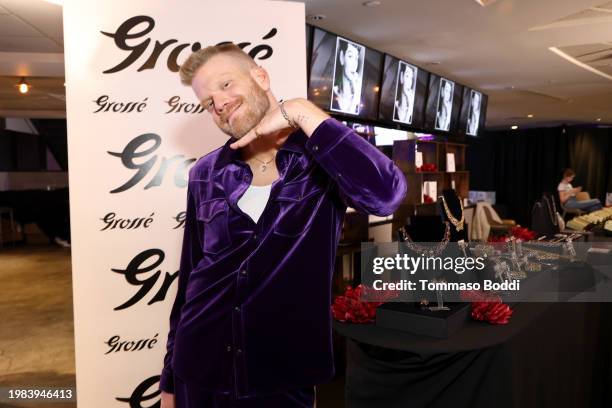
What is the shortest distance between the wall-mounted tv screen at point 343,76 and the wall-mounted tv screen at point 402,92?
17cm

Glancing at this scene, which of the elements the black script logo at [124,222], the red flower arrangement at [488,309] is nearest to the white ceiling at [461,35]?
the black script logo at [124,222]

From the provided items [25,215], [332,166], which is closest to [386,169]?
[332,166]

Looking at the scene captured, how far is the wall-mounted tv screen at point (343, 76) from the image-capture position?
13.0ft

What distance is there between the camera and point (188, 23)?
6.68 ft

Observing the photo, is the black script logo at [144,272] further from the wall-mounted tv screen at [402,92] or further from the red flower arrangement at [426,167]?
the red flower arrangement at [426,167]

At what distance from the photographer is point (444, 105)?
630 centimetres

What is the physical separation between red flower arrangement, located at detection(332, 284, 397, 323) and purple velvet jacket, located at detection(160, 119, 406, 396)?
0.69m

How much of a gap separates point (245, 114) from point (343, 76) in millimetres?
3273

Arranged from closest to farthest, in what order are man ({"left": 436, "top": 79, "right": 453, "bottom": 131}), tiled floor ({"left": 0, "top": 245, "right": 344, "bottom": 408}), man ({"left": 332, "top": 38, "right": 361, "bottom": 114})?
tiled floor ({"left": 0, "top": 245, "right": 344, "bottom": 408}) → man ({"left": 332, "top": 38, "right": 361, "bottom": 114}) → man ({"left": 436, "top": 79, "right": 453, "bottom": 131})

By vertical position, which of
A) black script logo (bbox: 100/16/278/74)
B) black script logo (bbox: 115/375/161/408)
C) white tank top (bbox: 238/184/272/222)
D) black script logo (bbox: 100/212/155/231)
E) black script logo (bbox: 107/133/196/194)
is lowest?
black script logo (bbox: 115/375/161/408)

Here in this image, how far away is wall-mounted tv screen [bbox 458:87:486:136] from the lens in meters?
6.90

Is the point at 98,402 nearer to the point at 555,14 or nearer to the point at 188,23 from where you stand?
the point at 188,23

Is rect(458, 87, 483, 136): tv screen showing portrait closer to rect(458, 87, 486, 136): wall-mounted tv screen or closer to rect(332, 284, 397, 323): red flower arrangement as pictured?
rect(458, 87, 486, 136): wall-mounted tv screen

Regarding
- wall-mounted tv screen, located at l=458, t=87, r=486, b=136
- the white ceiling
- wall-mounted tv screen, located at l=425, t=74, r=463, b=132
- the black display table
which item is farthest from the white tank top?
wall-mounted tv screen, located at l=458, t=87, r=486, b=136
